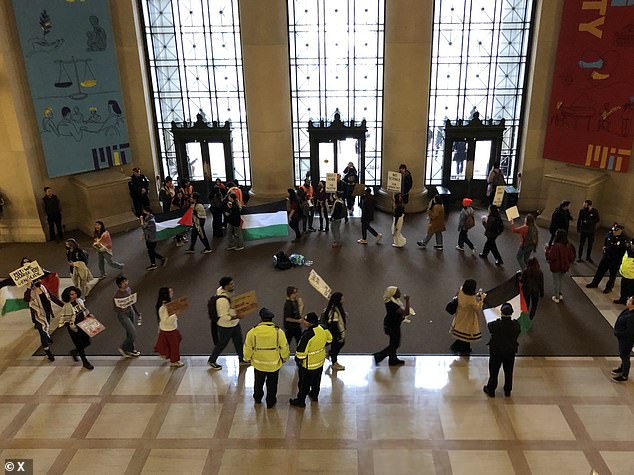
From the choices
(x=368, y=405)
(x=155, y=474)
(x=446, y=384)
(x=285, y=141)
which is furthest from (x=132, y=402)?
(x=285, y=141)

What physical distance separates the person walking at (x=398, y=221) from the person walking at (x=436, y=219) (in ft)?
1.96

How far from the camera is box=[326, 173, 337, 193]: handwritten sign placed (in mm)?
15094

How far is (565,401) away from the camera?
849 centimetres

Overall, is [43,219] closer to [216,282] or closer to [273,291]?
[216,282]

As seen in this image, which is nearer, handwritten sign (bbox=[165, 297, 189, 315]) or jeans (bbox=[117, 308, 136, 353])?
handwritten sign (bbox=[165, 297, 189, 315])

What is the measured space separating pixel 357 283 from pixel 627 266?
5.33 metres

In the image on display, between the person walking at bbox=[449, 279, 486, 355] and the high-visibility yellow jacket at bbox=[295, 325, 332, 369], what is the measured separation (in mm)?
2509

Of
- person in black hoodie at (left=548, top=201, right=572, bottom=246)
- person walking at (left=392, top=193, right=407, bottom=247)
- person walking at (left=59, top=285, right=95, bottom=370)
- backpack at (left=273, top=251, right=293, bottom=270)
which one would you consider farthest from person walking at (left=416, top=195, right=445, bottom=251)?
person walking at (left=59, top=285, right=95, bottom=370)

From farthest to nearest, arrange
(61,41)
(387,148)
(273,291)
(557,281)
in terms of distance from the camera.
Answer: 1. (387,148)
2. (61,41)
3. (273,291)
4. (557,281)

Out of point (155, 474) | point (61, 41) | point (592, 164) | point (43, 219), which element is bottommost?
point (155, 474)

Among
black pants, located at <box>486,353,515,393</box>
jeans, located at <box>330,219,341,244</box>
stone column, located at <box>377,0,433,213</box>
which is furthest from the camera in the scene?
stone column, located at <box>377,0,433,213</box>

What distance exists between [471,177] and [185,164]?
9177 millimetres

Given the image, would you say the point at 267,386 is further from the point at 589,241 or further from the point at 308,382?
the point at 589,241

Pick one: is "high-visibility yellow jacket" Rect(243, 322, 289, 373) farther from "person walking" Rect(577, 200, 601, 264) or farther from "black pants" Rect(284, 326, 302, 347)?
"person walking" Rect(577, 200, 601, 264)
